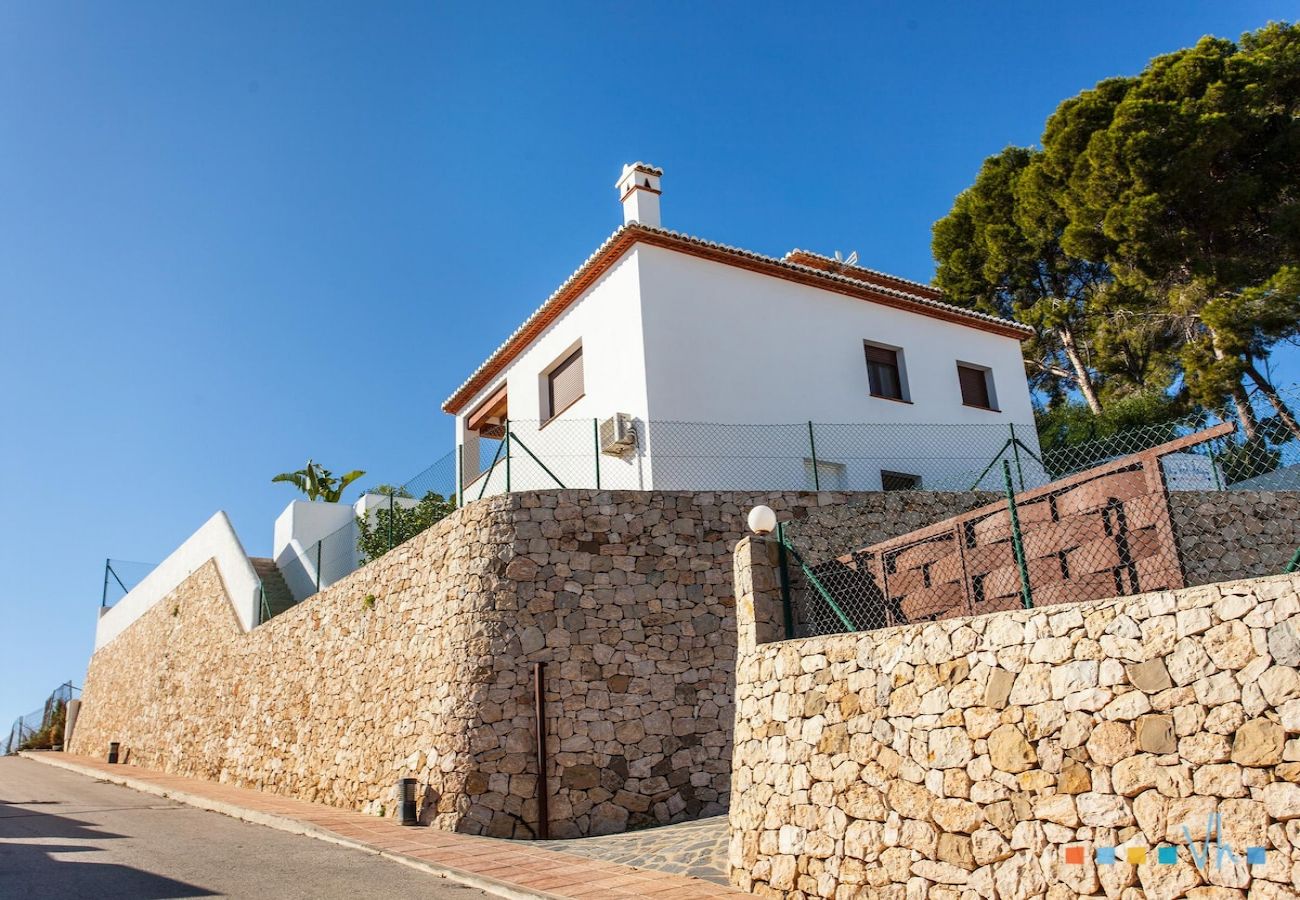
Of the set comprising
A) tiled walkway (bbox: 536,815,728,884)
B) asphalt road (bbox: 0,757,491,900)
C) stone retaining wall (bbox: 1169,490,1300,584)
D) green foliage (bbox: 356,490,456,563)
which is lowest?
tiled walkway (bbox: 536,815,728,884)

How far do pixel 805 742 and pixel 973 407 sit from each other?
11452 millimetres

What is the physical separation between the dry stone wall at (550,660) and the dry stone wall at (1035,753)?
11.5 ft

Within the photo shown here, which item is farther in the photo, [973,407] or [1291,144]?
[1291,144]

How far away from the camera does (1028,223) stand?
2270 cm

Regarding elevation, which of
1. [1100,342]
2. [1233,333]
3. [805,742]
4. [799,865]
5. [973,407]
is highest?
[1100,342]

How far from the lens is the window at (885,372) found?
1620 centimetres

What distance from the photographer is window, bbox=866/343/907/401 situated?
638 inches

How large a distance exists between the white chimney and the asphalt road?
10.7 meters

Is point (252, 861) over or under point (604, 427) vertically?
under

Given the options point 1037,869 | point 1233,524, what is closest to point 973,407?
point 1233,524

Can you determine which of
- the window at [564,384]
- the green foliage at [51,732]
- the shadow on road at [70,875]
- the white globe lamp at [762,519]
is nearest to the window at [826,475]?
the window at [564,384]

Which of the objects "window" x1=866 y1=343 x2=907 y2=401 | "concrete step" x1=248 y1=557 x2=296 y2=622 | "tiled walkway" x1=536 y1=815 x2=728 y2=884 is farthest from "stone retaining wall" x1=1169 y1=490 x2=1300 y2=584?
"concrete step" x1=248 y1=557 x2=296 y2=622

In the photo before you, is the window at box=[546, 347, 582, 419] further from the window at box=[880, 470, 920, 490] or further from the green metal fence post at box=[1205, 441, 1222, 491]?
the green metal fence post at box=[1205, 441, 1222, 491]

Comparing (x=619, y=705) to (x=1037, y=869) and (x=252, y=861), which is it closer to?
(x=252, y=861)
